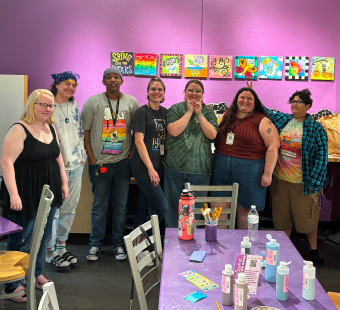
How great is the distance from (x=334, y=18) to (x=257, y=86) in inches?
50.1

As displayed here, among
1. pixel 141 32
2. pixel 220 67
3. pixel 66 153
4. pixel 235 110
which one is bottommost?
pixel 66 153

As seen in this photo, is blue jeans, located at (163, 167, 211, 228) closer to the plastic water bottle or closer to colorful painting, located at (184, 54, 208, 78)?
the plastic water bottle

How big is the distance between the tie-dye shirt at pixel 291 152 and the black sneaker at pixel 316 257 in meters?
0.77

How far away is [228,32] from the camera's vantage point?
13.9ft

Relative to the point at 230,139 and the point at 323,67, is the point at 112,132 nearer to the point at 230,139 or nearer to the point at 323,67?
the point at 230,139

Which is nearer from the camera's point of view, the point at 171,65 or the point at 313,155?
the point at 313,155

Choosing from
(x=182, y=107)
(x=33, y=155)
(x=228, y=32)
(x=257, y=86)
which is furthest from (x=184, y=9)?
(x=33, y=155)

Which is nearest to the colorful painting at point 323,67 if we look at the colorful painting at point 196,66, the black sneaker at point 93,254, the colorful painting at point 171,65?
the colorful painting at point 196,66

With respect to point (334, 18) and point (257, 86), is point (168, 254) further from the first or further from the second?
point (334, 18)

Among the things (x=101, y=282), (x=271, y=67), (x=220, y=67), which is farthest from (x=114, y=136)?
(x=271, y=67)

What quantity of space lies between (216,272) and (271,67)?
3442mm

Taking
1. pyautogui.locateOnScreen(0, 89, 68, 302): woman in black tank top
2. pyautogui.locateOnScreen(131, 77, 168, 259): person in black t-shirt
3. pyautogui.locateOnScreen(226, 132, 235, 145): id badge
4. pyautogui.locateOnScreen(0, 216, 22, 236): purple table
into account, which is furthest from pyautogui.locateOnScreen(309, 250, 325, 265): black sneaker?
pyautogui.locateOnScreen(0, 216, 22, 236): purple table

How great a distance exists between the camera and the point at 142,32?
166 inches

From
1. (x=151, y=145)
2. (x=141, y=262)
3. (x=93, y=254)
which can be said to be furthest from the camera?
(x=93, y=254)
